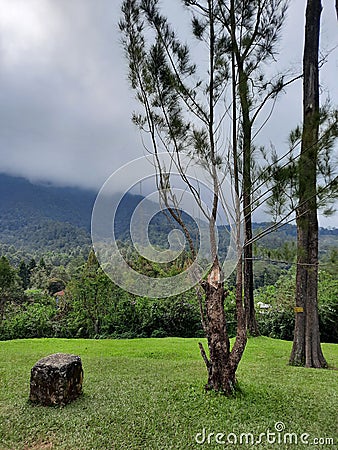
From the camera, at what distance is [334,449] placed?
2.12m

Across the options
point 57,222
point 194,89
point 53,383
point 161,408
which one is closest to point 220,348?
point 161,408

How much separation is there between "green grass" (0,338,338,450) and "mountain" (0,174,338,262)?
1401 mm

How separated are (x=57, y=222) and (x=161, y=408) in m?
23.8

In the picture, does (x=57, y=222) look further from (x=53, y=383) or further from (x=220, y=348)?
(x=220, y=348)

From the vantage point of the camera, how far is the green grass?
7.08 feet

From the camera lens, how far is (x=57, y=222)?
81.6 feet

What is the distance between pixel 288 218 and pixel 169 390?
6.49 ft

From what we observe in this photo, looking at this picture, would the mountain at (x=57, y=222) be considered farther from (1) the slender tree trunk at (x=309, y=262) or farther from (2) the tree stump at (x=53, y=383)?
(2) the tree stump at (x=53, y=383)

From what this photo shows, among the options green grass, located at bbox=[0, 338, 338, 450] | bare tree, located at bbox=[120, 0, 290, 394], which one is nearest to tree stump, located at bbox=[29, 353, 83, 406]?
green grass, located at bbox=[0, 338, 338, 450]

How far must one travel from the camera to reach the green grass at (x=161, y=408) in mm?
2158

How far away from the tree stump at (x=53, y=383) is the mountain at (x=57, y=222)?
121cm

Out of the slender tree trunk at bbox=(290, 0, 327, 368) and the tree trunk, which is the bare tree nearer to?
the tree trunk

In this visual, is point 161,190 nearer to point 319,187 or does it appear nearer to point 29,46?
point 319,187

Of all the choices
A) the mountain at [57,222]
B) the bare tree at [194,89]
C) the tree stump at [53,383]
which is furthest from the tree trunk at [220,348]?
the tree stump at [53,383]
